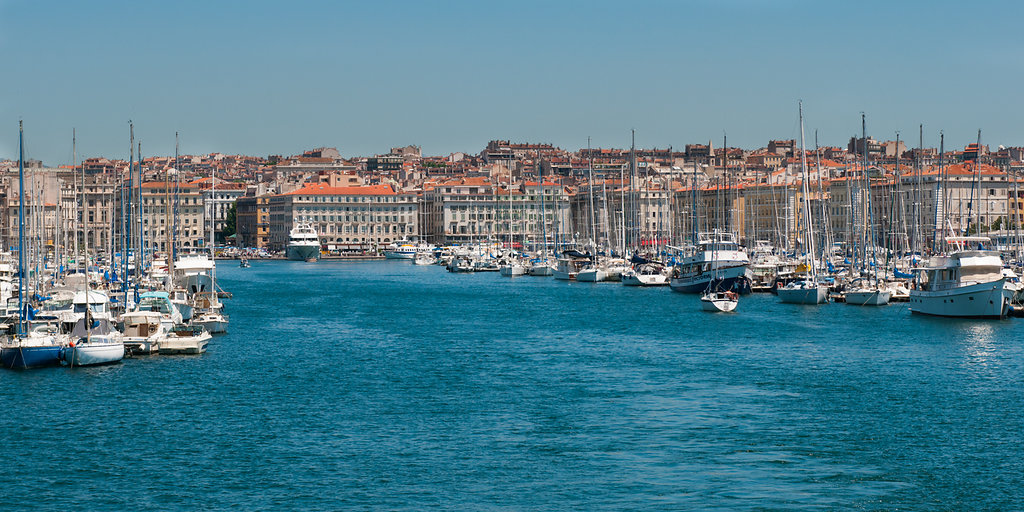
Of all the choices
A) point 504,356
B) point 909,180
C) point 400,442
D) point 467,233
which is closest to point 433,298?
point 504,356

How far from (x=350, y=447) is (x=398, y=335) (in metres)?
17.8

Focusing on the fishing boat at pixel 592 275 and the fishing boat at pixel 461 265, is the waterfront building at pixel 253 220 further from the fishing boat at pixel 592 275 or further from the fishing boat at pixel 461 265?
the fishing boat at pixel 592 275

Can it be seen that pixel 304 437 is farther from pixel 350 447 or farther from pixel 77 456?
pixel 77 456

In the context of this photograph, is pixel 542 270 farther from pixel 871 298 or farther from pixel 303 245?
pixel 303 245

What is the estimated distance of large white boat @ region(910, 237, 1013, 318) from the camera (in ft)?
123

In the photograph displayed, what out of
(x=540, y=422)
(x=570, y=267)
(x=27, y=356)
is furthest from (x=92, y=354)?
(x=570, y=267)

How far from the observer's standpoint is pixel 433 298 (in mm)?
56719

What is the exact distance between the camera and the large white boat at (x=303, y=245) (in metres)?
118

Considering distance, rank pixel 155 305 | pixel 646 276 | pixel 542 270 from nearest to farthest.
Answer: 1. pixel 155 305
2. pixel 646 276
3. pixel 542 270

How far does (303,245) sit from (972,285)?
8490 cm

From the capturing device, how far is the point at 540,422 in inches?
869

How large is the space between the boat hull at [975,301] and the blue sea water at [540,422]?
0.78 m

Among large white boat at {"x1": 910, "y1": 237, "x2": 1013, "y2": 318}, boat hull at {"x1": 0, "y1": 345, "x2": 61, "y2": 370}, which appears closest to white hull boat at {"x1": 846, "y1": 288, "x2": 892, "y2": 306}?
large white boat at {"x1": 910, "y1": 237, "x2": 1013, "y2": 318}

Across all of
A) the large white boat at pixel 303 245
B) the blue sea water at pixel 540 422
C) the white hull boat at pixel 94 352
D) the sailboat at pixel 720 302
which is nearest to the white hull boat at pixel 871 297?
the sailboat at pixel 720 302
